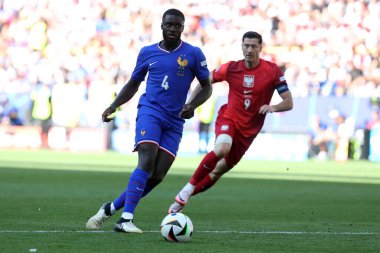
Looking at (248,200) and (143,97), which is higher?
(143,97)

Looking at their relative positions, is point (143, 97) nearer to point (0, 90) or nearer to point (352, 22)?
point (352, 22)

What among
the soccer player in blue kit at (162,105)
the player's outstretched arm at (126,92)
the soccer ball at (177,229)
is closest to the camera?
the soccer ball at (177,229)

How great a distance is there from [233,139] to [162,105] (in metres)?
2.64

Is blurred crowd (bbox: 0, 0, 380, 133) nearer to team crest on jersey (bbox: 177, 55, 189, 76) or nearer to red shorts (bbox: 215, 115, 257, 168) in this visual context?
red shorts (bbox: 215, 115, 257, 168)

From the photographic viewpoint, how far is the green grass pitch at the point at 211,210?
747cm

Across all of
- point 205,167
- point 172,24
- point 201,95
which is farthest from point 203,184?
point 172,24

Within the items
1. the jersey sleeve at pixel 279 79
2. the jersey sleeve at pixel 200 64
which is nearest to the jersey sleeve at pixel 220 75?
the jersey sleeve at pixel 279 79

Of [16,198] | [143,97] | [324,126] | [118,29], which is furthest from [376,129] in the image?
[143,97]

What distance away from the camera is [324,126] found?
29312mm

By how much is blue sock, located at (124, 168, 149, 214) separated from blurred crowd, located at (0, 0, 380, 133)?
22.4 m

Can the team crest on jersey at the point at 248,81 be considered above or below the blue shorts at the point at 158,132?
above

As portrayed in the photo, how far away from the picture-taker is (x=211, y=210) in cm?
1162

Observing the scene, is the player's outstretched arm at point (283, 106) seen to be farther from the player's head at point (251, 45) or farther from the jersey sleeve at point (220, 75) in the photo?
the jersey sleeve at point (220, 75)

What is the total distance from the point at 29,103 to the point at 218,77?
22782mm
